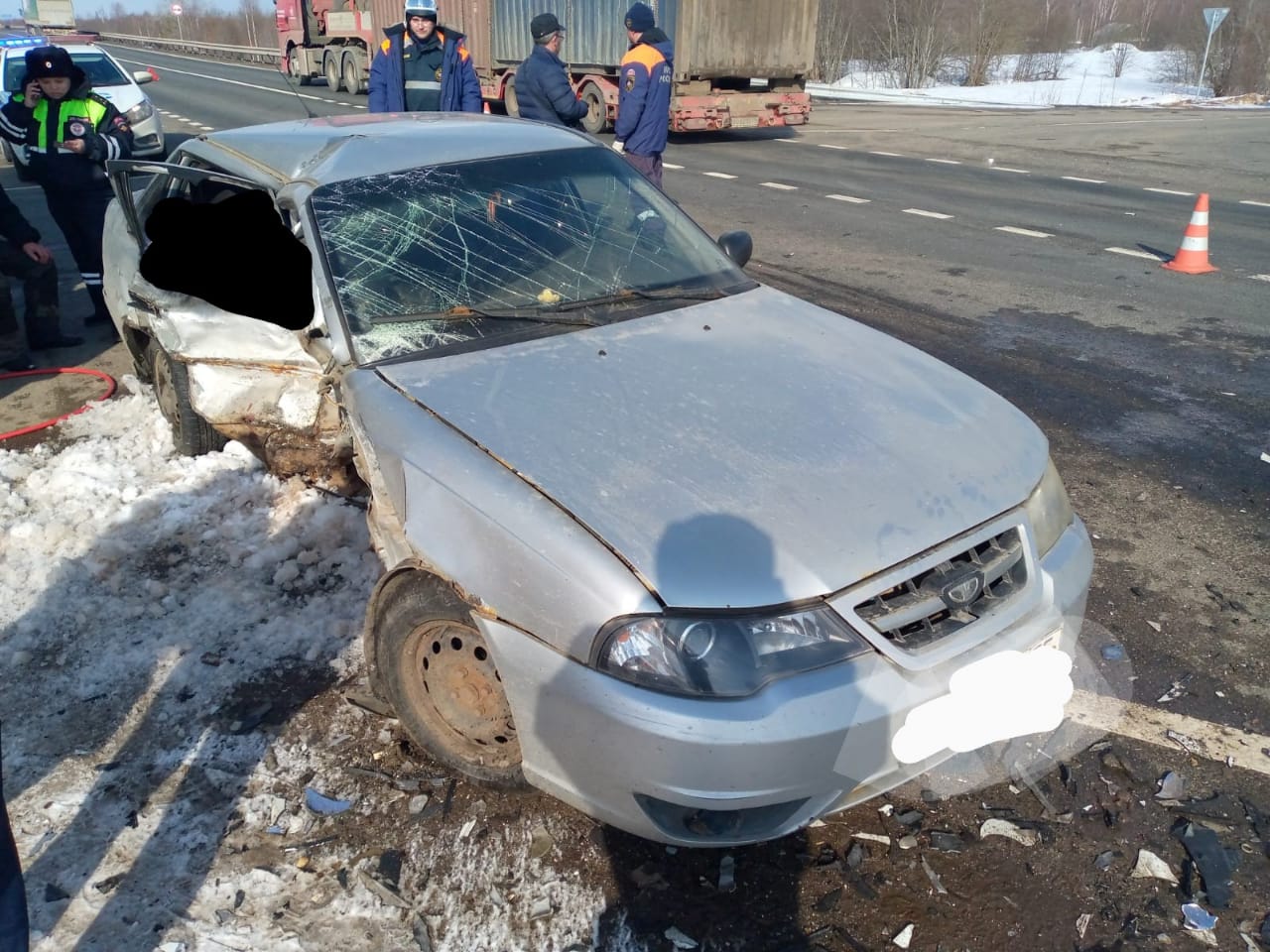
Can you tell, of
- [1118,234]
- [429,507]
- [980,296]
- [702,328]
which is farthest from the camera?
[1118,234]

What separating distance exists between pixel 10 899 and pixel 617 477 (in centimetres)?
155

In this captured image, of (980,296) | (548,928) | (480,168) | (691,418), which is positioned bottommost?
(548,928)

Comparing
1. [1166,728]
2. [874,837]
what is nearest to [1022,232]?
[1166,728]

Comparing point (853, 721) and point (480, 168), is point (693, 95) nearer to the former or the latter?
point (480, 168)

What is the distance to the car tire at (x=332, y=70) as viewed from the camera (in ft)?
92.4

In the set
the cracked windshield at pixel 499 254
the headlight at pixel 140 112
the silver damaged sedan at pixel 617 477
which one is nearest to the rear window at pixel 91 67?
the headlight at pixel 140 112

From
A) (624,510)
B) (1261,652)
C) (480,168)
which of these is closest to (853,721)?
(624,510)

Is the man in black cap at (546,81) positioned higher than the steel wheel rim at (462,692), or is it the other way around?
the man in black cap at (546,81)

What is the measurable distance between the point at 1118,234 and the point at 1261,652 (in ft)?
25.6

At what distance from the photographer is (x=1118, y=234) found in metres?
10.0

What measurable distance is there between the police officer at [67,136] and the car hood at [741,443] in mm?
4721

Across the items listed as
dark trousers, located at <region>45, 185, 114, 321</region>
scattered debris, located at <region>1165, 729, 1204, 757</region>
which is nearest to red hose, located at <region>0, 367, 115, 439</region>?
dark trousers, located at <region>45, 185, 114, 321</region>

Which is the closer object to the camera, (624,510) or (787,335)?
(624,510)

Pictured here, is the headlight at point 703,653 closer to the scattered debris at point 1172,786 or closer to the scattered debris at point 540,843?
the scattered debris at point 540,843
